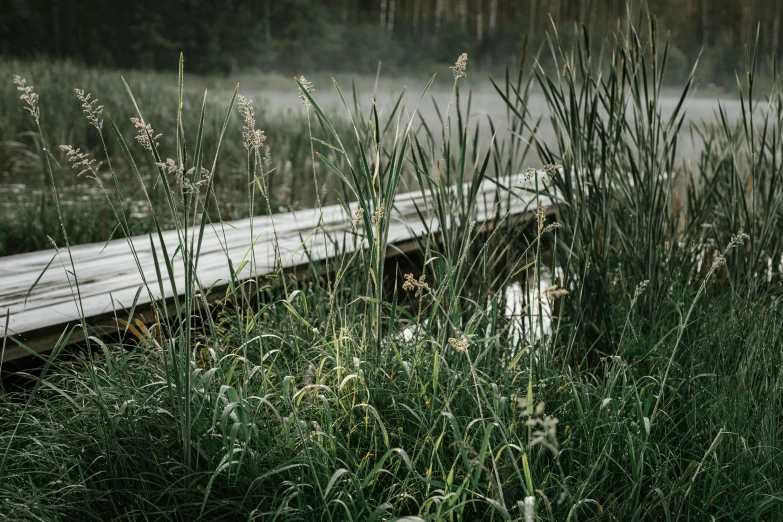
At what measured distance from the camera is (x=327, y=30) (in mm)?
16797

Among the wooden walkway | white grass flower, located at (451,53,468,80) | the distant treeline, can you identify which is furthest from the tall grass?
the distant treeline

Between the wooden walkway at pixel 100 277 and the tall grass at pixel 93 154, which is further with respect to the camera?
the tall grass at pixel 93 154

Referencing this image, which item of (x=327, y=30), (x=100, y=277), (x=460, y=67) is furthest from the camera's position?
(x=327, y=30)

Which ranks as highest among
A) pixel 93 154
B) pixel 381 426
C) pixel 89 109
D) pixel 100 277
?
pixel 89 109

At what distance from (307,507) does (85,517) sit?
1.01 ft

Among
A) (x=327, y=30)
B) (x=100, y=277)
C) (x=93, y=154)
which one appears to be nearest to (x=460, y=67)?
(x=100, y=277)

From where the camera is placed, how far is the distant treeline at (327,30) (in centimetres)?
1309

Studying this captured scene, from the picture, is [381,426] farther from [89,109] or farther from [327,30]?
[327,30]

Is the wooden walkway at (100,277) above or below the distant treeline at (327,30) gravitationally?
below

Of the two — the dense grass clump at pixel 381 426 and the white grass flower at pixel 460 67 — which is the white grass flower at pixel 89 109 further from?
the white grass flower at pixel 460 67

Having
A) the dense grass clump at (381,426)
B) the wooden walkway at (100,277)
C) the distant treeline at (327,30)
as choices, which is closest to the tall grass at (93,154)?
the wooden walkway at (100,277)

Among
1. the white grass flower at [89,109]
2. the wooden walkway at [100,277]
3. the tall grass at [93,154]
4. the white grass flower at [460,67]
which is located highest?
the white grass flower at [460,67]

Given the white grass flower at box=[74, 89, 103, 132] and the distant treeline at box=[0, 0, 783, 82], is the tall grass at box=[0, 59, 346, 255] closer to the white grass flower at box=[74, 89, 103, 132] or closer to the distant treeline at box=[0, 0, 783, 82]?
the white grass flower at box=[74, 89, 103, 132]

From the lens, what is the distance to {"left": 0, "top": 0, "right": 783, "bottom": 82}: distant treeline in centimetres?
1309
